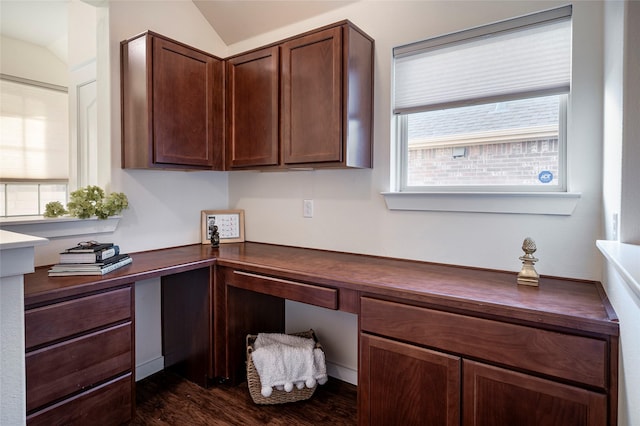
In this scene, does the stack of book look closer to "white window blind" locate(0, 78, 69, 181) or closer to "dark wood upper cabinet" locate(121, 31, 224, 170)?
"dark wood upper cabinet" locate(121, 31, 224, 170)

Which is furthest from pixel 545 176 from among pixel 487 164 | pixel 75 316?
pixel 75 316

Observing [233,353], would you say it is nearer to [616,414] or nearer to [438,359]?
[438,359]

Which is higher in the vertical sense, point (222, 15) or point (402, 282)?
point (222, 15)

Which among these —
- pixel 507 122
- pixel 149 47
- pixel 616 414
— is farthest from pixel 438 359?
pixel 149 47

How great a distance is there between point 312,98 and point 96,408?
190cm

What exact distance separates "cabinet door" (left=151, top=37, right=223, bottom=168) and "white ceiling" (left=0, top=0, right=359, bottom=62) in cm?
42

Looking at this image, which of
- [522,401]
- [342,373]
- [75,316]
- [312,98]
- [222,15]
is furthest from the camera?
[222,15]

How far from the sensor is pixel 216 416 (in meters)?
2.00

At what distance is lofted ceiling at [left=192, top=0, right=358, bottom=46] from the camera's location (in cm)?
239

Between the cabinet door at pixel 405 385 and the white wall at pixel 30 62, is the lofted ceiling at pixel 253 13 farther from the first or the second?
the cabinet door at pixel 405 385

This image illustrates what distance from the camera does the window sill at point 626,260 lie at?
0.70 m

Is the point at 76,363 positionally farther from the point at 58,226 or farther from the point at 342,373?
the point at 342,373

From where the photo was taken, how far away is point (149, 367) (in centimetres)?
245

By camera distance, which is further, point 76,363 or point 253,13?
point 253,13
